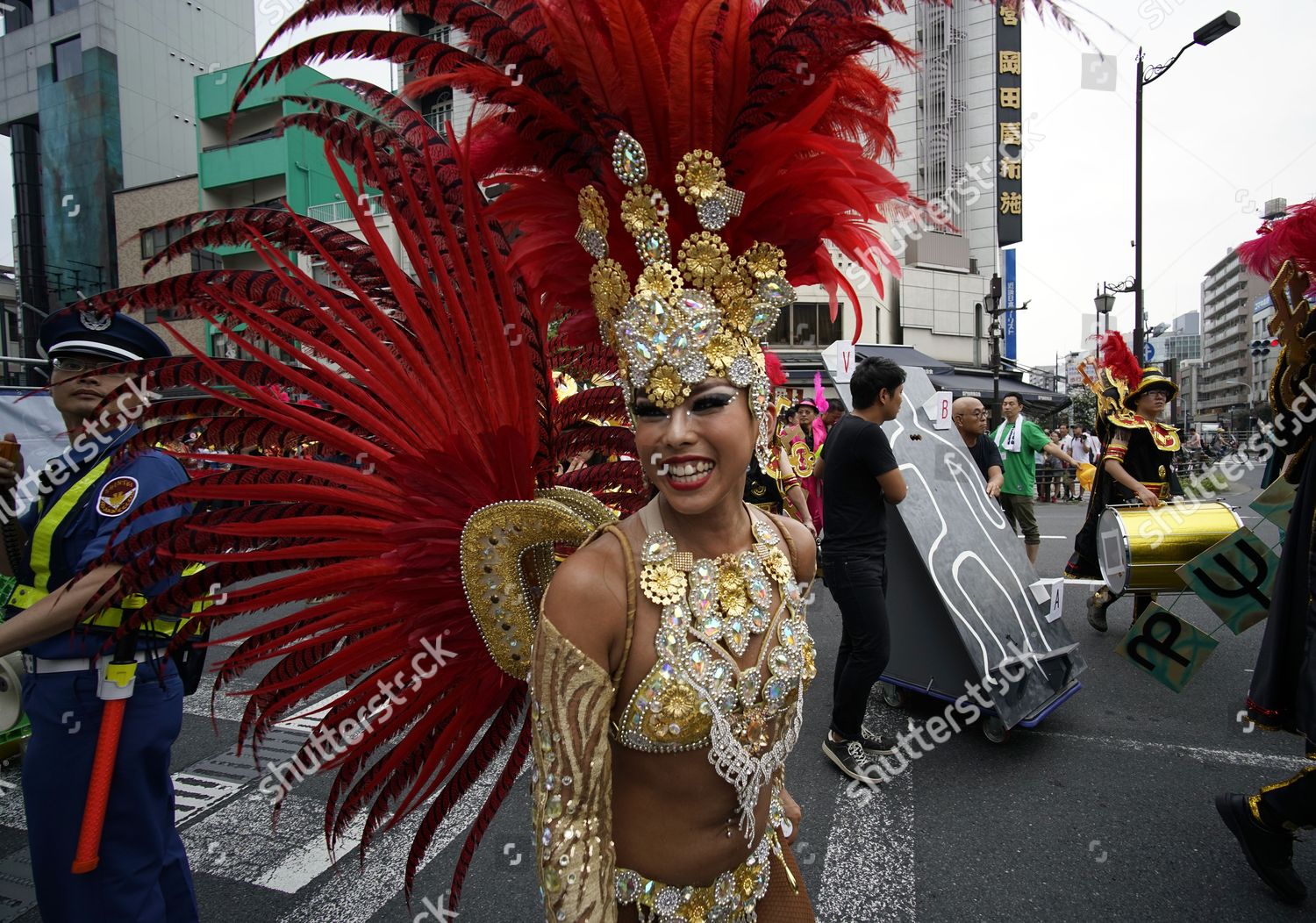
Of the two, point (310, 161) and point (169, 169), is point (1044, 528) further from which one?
point (169, 169)

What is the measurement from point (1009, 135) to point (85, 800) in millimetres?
28326

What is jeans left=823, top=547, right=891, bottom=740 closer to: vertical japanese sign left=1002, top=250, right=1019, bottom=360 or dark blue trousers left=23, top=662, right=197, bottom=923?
dark blue trousers left=23, top=662, right=197, bottom=923

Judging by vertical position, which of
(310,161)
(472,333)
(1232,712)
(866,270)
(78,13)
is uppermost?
(78,13)

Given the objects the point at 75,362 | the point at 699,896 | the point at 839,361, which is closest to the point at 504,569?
the point at 699,896

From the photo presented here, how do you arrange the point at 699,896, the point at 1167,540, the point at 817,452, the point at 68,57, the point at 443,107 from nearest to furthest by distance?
the point at 699,896 → the point at 443,107 → the point at 1167,540 → the point at 817,452 → the point at 68,57

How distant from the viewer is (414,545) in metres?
1.46

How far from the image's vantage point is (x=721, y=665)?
1390 mm

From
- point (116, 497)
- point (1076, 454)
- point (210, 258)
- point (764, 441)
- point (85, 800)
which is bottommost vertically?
point (85, 800)

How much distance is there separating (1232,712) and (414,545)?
4913 millimetres

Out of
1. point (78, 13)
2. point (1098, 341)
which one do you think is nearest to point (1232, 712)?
point (1098, 341)

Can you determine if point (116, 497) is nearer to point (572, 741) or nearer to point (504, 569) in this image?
point (504, 569)

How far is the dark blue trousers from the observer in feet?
6.82

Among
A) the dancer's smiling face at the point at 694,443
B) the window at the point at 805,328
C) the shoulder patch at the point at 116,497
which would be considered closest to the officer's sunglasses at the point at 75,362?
the shoulder patch at the point at 116,497

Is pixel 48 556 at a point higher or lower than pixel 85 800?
higher
